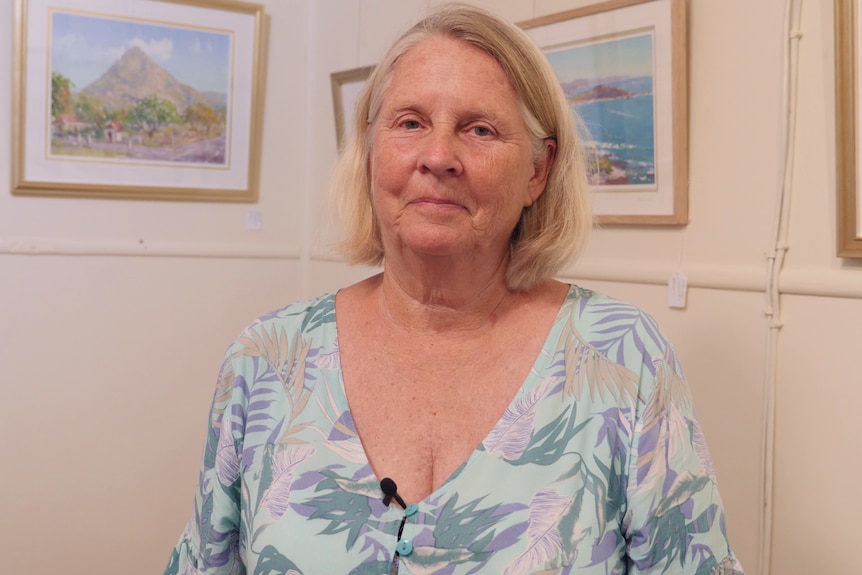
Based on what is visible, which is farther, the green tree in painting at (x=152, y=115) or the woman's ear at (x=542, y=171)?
the green tree in painting at (x=152, y=115)

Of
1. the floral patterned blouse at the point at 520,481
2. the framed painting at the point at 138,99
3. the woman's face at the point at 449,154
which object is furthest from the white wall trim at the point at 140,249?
the woman's face at the point at 449,154

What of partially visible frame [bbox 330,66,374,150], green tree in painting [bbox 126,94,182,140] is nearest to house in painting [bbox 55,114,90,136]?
green tree in painting [bbox 126,94,182,140]

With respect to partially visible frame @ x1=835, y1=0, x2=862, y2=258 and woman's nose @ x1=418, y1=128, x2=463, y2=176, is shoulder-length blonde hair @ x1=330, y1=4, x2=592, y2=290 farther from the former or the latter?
partially visible frame @ x1=835, y1=0, x2=862, y2=258

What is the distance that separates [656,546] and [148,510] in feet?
8.66

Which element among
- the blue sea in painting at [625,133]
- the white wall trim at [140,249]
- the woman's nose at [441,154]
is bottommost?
the white wall trim at [140,249]

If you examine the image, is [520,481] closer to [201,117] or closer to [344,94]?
[344,94]

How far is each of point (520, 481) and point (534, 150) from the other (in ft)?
2.00

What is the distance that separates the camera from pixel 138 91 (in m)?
3.46

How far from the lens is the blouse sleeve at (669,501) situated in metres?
1.41

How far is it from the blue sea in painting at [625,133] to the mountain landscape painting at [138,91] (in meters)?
1.77

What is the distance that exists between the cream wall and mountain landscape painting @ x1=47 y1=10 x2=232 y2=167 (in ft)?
0.64

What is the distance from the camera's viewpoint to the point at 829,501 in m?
1.85

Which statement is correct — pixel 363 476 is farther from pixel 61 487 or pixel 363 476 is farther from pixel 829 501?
pixel 61 487

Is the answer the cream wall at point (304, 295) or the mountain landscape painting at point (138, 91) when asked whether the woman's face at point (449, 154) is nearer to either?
the cream wall at point (304, 295)
